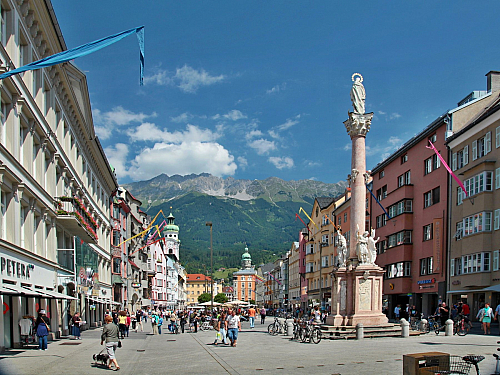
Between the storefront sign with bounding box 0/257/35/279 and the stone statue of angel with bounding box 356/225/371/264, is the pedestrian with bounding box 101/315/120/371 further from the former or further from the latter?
the stone statue of angel with bounding box 356/225/371/264

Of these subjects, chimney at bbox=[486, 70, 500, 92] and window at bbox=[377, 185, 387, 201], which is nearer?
chimney at bbox=[486, 70, 500, 92]

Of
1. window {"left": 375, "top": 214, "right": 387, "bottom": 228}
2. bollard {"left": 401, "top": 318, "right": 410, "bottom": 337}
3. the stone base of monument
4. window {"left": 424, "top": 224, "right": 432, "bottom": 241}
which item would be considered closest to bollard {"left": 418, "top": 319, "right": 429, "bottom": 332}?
the stone base of monument

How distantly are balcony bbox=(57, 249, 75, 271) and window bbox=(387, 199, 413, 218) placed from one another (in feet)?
97.0

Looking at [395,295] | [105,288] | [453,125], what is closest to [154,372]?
[453,125]

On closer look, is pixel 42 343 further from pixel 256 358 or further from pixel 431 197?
pixel 431 197

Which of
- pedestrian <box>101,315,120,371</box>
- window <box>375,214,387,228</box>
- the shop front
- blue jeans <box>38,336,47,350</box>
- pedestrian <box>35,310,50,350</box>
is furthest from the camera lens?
window <box>375,214,387,228</box>

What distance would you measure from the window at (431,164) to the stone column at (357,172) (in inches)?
599

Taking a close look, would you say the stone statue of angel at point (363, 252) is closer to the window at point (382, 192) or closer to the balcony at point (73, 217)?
the balcony at point (73, 217)

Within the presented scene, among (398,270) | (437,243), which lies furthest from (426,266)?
(398,270)

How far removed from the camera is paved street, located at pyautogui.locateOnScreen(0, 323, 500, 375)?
55.5ft

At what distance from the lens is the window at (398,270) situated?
51.1m

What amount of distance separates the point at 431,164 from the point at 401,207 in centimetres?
598

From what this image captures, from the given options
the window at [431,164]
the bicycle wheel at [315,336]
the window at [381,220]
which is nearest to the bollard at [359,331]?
the bicycle wheel at [315,336]

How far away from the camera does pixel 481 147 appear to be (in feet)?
129
